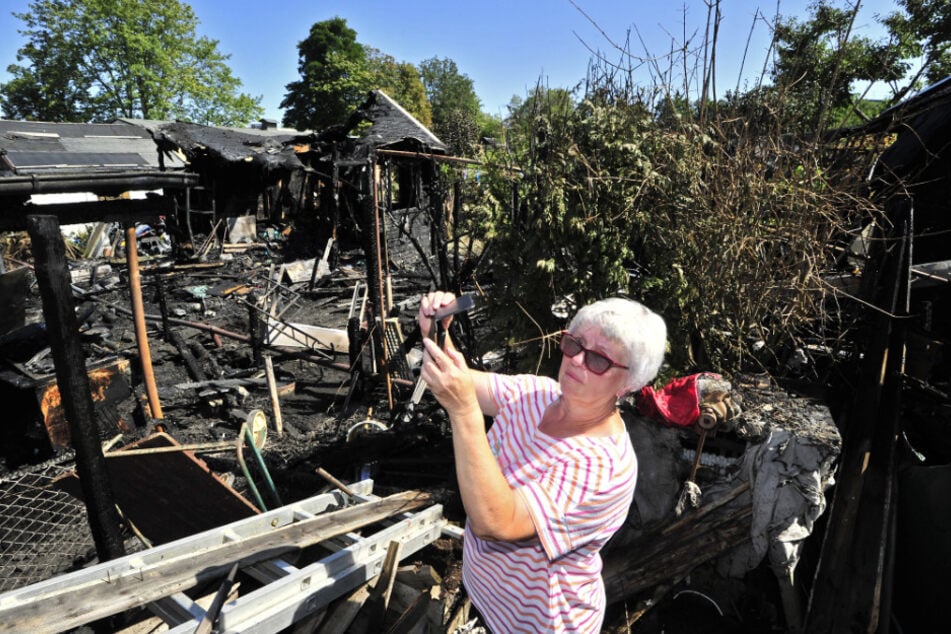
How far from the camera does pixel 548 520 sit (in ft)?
5.44

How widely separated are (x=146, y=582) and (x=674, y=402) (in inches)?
121

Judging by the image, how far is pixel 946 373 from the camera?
495cm

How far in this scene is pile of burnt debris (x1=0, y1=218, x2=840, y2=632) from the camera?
99.7 inches

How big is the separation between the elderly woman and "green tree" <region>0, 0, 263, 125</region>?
4432 cm

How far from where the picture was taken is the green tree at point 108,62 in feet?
117

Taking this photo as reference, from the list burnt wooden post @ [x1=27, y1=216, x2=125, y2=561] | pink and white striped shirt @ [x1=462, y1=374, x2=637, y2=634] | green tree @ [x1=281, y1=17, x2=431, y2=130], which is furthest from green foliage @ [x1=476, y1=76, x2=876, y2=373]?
green tree @ [x1=281, y1=17, x2=431, y2=130]

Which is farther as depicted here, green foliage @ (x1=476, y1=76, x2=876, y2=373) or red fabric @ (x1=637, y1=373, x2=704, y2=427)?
green foliage @ (x1=476, y1=76, x2=876, y2=373)

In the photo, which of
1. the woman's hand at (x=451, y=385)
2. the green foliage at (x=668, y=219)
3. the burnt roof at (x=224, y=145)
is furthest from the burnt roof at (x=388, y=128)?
the woman's hand at (x=451, y=385)

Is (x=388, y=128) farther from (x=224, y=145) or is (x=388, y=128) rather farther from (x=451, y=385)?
(x=451, y=385)

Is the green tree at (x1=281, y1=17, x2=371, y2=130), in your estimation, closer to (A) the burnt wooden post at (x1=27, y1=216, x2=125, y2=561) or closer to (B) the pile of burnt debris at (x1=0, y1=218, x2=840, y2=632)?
(B) the pile of burnt debris at (x1=0, y1=218, x2=840, y2=632)

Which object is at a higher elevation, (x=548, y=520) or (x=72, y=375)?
(x=72, y=375)

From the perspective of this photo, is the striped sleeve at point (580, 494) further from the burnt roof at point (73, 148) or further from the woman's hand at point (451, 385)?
the burnt roof at point (73, 148)

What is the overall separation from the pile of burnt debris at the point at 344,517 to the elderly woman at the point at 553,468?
3.60ft

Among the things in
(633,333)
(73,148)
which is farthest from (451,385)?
(73,148)
